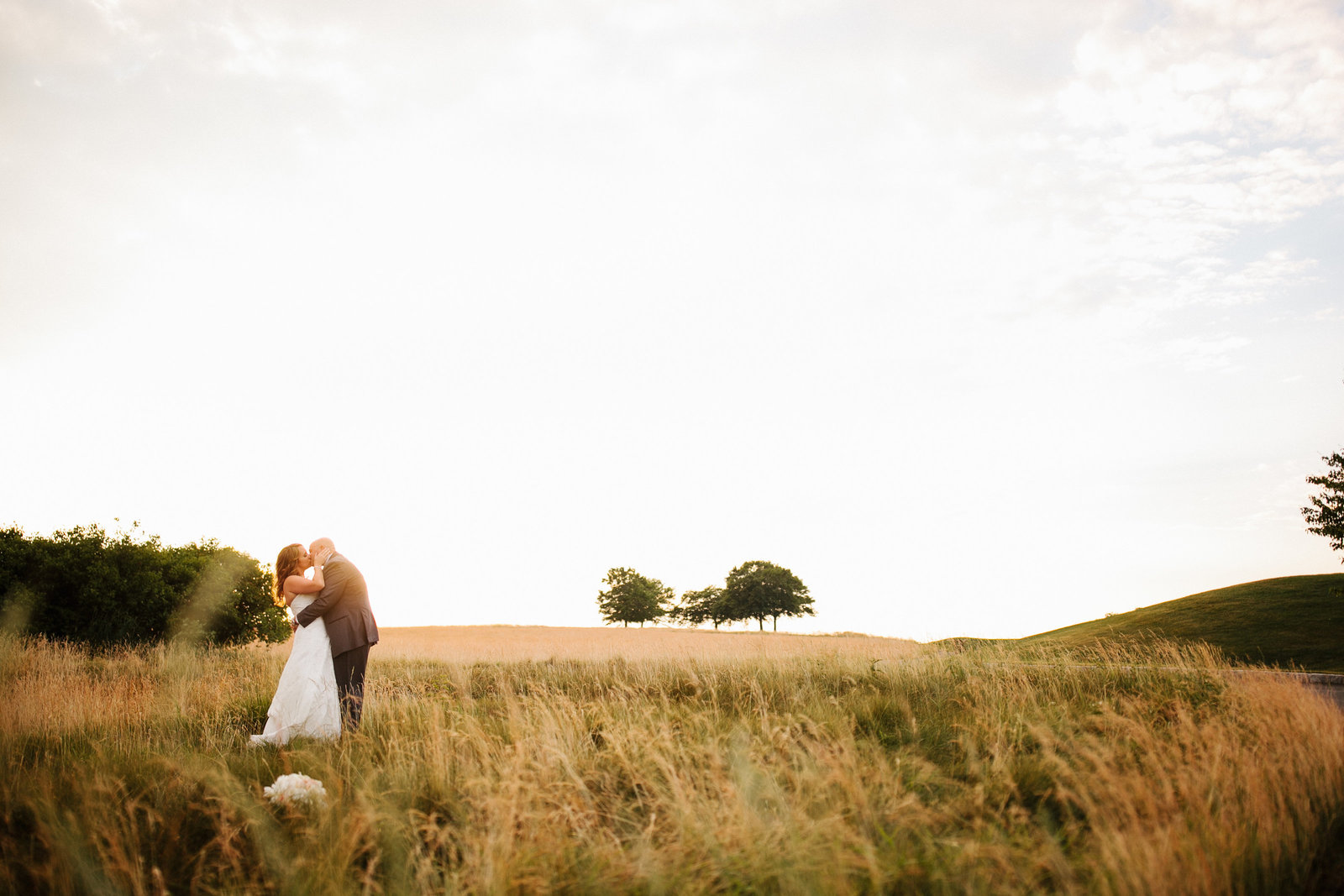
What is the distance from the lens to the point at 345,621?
309 inches

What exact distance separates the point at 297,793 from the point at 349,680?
2.99 m

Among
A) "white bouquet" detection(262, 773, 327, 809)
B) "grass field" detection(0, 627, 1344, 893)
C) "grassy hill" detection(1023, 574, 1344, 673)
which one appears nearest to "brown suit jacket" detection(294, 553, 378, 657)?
"grass field" detection(0, 627, 1344, 893)

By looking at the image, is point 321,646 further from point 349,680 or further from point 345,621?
point 349,680

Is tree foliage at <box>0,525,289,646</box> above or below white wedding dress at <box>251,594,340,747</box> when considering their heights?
above

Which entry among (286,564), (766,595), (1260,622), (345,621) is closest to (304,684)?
(345,621)

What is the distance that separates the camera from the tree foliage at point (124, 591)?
53.9 feet

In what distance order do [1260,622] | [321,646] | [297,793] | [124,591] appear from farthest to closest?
[1260,622] < [124,591] < [321,646] < [297,793]

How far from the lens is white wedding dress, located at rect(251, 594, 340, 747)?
293 inches

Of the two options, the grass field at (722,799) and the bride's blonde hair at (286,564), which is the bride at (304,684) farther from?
the grass field at (722,799)

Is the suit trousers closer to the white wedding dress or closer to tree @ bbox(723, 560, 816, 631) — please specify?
A: the white wedding dress

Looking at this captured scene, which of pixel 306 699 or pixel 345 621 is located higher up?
pixel 345 621

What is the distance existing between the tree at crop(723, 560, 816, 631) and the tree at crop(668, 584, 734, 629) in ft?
8.43

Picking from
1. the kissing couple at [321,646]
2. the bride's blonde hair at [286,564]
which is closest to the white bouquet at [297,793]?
the kissing couple at [321,646]

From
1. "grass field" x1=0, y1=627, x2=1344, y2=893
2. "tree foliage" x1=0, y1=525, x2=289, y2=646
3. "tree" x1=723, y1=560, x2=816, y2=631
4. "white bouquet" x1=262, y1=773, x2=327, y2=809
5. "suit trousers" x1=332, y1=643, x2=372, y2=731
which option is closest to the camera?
"grass field" x1=0, y1=627, x2=1344, y2=893
